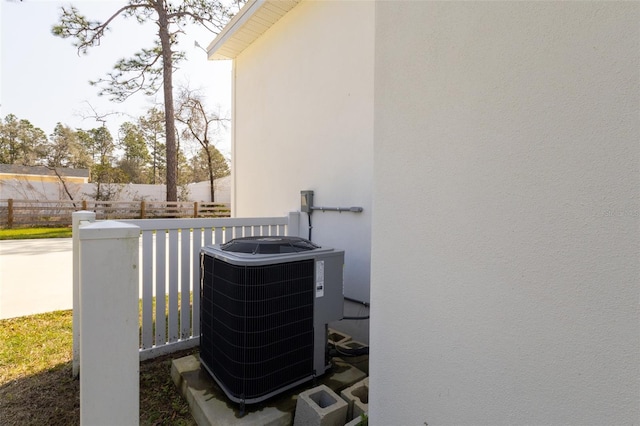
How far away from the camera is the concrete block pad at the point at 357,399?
1.67m

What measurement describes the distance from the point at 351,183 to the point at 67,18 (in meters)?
10.4

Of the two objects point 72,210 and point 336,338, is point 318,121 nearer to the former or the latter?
point 336,338

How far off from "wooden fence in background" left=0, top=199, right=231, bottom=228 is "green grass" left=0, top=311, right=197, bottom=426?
34.9 feet

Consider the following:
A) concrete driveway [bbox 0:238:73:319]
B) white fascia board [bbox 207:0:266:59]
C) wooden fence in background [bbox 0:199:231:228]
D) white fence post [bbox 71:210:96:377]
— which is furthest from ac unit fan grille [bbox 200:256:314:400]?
wooden fence in background [bbox 0:199:231:228]

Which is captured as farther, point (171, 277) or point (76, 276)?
point (171, 277)

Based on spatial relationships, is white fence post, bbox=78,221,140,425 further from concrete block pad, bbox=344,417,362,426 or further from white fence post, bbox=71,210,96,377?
white fence post, bbox=71,210,96,377

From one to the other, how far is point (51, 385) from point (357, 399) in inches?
84.1

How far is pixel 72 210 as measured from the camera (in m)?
12.9

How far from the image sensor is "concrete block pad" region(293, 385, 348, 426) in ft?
5.20

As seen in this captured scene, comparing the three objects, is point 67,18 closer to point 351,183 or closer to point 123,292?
point 351,183

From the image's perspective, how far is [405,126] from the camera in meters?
1.28

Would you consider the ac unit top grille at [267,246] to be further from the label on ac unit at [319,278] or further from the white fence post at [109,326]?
the white fence post at [109,326]

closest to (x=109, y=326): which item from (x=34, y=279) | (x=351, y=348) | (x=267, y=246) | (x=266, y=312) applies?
(x=266, y=312)

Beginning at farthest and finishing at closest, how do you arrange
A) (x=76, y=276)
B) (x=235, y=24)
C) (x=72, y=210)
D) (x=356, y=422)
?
(x=72, y=210) < (x=235, y=24) < (x=76, y=276) < (x=356, y=422)
